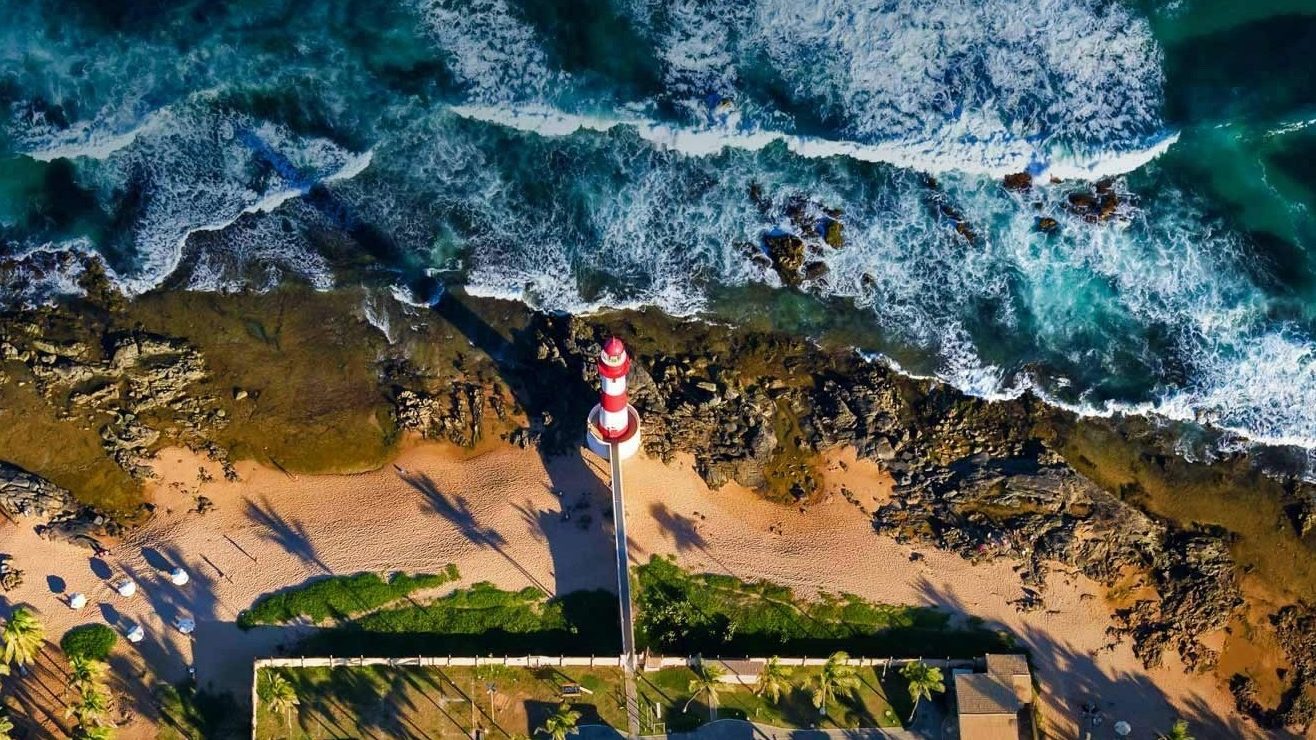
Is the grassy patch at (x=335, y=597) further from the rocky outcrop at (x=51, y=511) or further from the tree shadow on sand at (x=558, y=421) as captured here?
the rocky outcrop at (x=51, y=511)

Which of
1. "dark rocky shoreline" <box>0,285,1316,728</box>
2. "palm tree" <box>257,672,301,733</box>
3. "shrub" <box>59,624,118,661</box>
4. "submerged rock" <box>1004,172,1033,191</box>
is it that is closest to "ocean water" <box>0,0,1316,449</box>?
"submerged rock" <box>1004,172,1033,191</box>

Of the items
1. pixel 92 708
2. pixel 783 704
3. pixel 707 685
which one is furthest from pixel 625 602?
pixel 92 708

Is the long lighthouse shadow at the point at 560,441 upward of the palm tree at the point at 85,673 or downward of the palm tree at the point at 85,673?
upward

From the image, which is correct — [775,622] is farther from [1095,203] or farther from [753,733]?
[1095,203]

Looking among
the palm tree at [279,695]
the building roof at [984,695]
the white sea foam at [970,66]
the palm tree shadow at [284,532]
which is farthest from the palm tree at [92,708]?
the white sea foam at [970,66]

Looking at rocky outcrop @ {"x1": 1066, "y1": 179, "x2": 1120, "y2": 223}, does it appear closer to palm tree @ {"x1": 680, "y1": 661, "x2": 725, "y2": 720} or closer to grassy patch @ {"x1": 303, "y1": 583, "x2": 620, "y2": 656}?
palm tree @ {"x1": 680, "y1": 661, "x2": 725, "y2": 720}

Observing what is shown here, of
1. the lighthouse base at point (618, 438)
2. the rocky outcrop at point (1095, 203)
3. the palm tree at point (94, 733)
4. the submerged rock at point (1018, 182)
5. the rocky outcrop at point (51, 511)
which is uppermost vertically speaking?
the submerged rock at point (1018, 182)
